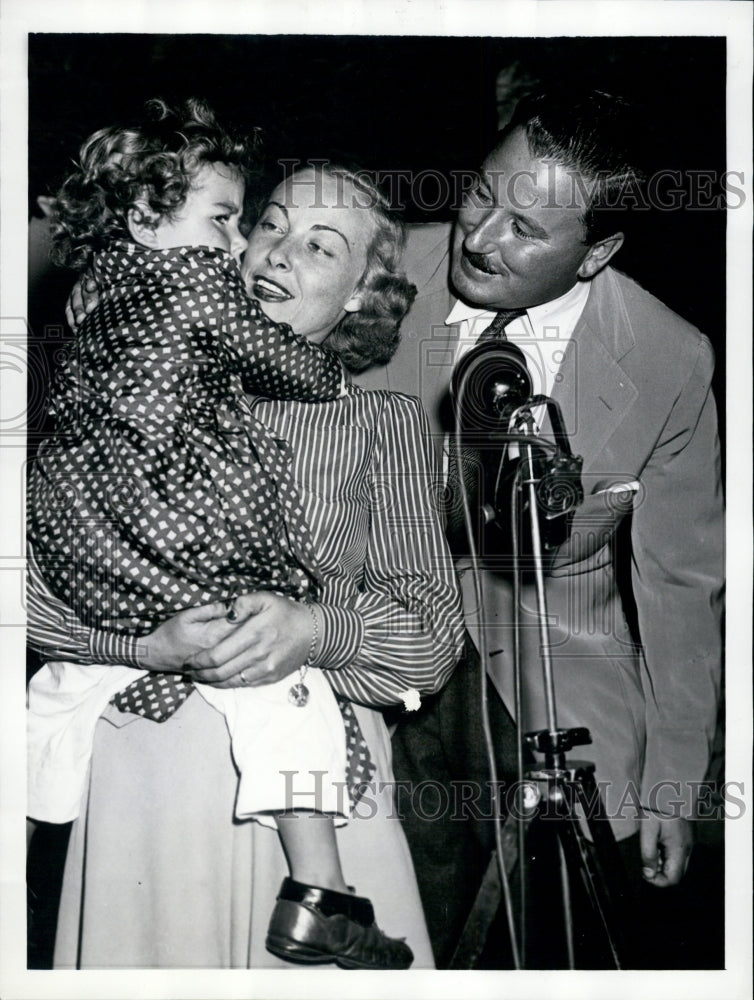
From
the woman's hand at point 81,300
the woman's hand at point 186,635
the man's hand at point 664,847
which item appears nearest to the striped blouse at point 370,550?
the woman's hand at point 186,635

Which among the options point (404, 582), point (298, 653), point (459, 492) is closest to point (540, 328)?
point (459, 492)

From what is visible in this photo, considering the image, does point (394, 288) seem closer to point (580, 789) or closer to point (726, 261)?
point (726, 261)

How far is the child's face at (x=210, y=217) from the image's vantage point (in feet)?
→ 6.54

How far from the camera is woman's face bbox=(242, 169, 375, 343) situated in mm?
2004

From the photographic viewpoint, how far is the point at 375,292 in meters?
2.03

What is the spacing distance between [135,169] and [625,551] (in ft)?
4.28

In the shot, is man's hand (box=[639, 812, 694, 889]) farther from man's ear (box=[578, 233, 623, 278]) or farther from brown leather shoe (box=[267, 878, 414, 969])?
man's ear (box=[578, 233, 623, 278])

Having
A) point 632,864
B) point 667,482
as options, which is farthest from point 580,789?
point 667,482

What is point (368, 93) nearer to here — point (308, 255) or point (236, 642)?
point (308, 255)

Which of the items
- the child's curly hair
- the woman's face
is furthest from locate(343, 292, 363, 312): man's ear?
the child's curly hair

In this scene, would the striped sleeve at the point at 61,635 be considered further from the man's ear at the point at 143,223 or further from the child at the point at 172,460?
the man's ear at the point at 143,223

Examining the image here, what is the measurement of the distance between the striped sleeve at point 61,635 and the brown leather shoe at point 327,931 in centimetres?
58

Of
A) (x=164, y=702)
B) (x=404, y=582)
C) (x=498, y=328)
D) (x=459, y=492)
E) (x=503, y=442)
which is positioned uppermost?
(x=498, y=328)

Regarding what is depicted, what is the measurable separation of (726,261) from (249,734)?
144 cm
